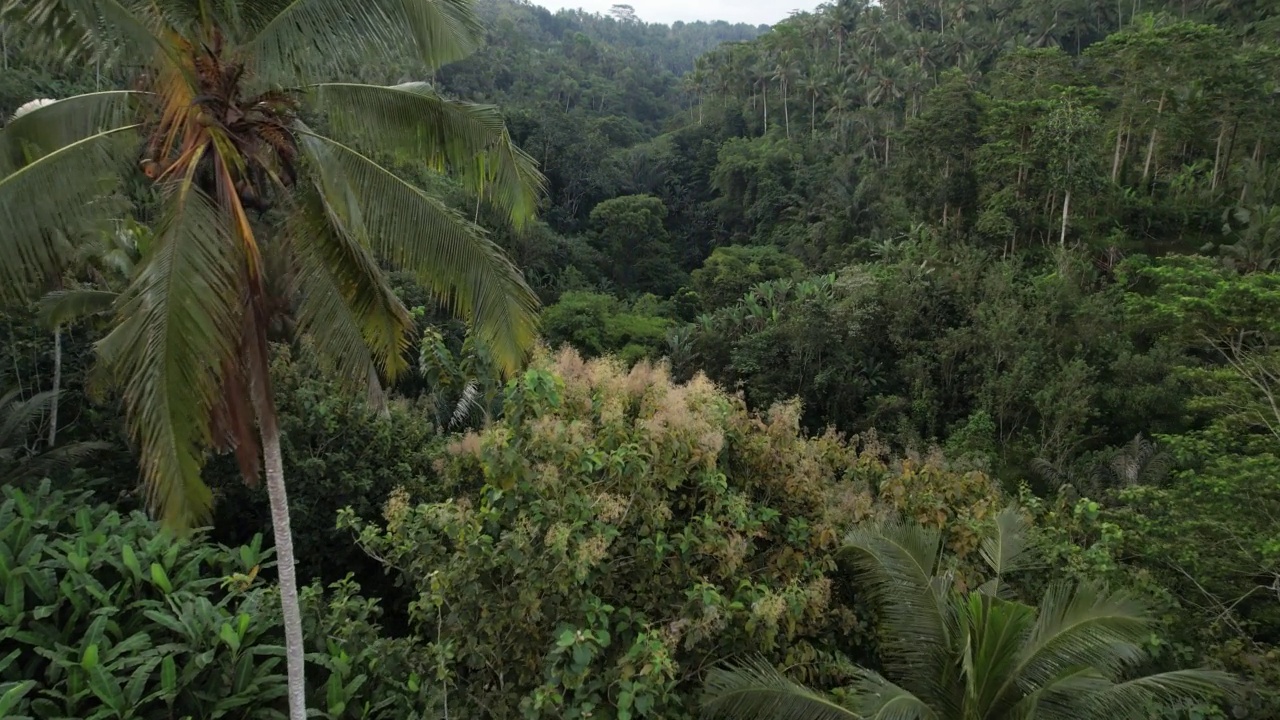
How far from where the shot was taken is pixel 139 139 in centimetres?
347

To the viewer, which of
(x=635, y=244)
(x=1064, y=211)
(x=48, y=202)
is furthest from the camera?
(x=635, y=244)

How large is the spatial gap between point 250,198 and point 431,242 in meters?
0.92

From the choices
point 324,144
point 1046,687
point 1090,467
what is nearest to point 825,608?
point 1046,687

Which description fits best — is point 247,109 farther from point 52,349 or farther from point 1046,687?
point 52,349

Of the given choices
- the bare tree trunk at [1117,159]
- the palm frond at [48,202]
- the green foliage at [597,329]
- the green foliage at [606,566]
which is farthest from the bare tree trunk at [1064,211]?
the palm frond at [48,202]

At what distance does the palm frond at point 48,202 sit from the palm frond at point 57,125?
22 cm

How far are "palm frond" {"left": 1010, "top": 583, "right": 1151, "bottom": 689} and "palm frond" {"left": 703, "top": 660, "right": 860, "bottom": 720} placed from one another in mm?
1221

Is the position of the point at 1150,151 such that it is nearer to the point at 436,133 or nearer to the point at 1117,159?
the point at 1117,159

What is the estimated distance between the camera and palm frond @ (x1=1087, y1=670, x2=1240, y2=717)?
4016 millimetres

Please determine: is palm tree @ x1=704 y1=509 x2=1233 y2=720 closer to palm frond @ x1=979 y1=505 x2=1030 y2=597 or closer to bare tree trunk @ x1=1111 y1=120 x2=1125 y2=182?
palm frond @ x1=979 y1=505 x2=1030 y2=597

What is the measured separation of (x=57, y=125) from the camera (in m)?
3.48

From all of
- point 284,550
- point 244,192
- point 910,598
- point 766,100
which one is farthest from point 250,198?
point 766,100

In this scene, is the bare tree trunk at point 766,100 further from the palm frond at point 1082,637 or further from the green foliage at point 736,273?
the palm frond at point 1082,637

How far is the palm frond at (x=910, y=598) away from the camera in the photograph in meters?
4.52
